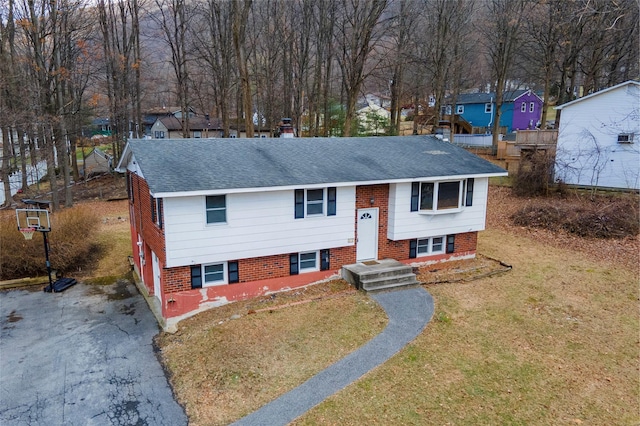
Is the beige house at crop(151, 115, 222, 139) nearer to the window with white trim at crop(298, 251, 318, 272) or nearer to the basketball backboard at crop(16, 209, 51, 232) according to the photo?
the basketball backboard at crop(16, 209, 51, 232)

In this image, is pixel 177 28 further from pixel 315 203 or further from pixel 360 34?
pixel 315 203

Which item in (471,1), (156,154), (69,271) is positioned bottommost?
(69,271)

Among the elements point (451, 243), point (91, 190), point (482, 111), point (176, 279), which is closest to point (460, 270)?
point (451, 243)

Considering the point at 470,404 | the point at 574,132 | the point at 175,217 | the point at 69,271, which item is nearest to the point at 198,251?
the point at 175,217

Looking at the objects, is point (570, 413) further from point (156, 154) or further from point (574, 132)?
point (574, 132)

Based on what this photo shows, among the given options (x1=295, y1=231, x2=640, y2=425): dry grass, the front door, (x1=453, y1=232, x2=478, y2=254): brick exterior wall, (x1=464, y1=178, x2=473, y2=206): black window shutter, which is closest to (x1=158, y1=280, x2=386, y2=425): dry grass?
(x1=295, y1=231, x2=640, y2=425): dry grass

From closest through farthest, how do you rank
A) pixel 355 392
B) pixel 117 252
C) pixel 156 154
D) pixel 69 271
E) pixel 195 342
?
pixel 355 392
pixel 195 342
pixel 156 154
pixel 69 271
pixel 117 252

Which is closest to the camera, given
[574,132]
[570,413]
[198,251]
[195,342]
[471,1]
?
[570,413]

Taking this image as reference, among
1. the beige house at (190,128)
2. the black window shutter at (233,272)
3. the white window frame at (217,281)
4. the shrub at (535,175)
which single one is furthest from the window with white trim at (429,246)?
the beige house at (190,128)
